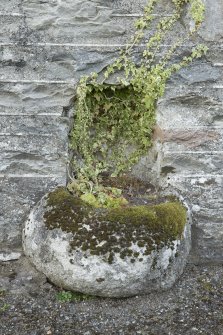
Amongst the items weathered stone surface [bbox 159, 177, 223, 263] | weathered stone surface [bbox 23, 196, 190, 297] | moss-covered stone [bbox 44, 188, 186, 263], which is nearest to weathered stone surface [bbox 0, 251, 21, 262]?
weathered stone surface [bbox 23, 196, 190, 297]

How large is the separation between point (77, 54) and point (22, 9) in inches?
18.6

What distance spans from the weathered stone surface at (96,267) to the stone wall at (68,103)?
1.11 feet

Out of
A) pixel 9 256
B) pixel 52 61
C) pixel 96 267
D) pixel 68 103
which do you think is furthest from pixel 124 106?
pixel 9 256

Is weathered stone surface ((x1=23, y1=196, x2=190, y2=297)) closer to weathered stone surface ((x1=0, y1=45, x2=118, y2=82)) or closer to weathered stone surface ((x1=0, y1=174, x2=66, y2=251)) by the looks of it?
weathered stone surface ((x1=0, y1=174, x2=66, y2=251))

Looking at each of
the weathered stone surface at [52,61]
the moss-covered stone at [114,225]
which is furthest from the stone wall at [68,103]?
the moss-covered stone at [114,225]

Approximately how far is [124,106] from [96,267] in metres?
1.30

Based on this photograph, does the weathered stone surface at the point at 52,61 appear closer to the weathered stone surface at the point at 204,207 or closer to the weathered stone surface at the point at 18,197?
the weathered stone surface at the point at 18,197

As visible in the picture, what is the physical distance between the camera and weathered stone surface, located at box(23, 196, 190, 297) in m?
3.33

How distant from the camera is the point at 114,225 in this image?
133 inches

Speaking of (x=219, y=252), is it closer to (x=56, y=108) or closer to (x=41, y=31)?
(x=56, y=108)

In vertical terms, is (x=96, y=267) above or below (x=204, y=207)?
below

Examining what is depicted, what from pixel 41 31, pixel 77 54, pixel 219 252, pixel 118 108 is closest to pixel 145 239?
pixel 219 252

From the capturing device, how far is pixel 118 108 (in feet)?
12.9

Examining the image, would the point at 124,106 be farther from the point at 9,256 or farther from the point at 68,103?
the point at 9,256
